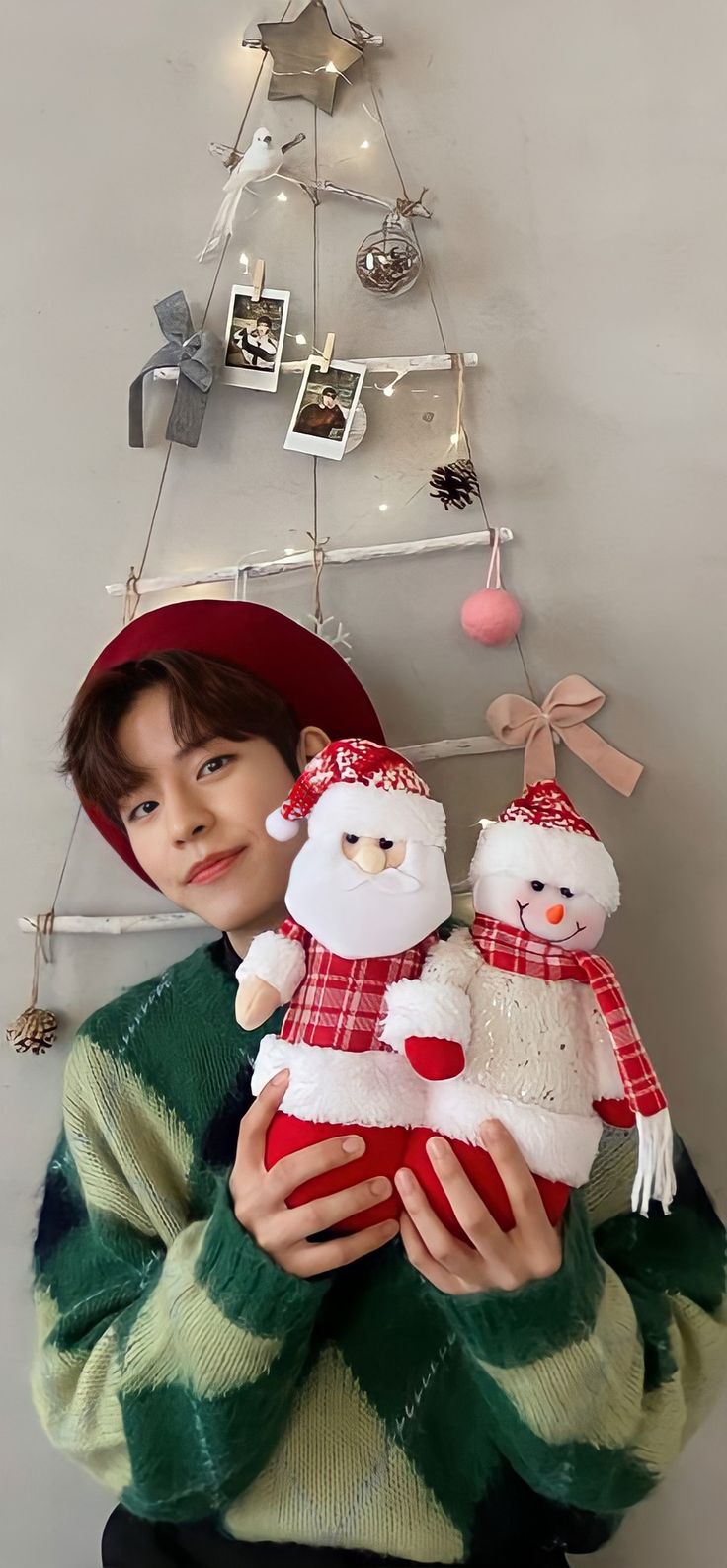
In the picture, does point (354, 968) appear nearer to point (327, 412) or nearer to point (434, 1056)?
point (434, 1056)

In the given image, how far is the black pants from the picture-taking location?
0.81m

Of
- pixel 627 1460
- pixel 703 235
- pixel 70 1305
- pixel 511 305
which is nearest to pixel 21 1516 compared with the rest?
pixel 70 1305

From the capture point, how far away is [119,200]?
1.13 m

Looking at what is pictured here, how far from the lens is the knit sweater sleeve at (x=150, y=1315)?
0.72m

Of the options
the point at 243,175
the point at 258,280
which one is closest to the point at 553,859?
the point at 258,280

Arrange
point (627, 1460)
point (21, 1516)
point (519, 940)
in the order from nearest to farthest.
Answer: point (519, 940)
point (627, 1460)
point (21, 1516)

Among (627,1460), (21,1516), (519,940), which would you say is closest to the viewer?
(519,940)

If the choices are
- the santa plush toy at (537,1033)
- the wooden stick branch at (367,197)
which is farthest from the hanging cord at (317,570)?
the santa plush toy at (537,1033)

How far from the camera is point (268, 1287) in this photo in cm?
70

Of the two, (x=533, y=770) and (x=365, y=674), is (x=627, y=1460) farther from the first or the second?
(x=365, y=674)

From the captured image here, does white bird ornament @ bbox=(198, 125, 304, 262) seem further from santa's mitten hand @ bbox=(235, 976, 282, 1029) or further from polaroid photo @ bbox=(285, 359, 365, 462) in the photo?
santa's mitten hand @ bbox=(235, 976, 282, 1029)

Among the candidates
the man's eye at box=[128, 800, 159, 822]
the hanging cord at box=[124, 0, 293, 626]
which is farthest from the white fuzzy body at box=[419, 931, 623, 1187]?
the hanging cord at box=[124, 0, 293, 626]

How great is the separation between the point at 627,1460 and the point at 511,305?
108 cm

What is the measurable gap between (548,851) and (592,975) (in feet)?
0.27
